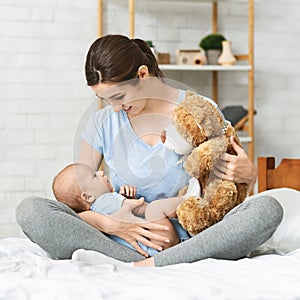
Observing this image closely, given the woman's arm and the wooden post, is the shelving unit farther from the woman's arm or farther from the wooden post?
the woman's arm

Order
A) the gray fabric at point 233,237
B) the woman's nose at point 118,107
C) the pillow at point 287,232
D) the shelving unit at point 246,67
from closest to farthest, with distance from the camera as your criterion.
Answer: the gray fabric at point 233,237, the woman's nose at point 118,107, the pillow at point 287,232, the shelving unit at point 246,67

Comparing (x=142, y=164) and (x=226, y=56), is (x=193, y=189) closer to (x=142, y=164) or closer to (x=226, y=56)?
(x=142, y=164)

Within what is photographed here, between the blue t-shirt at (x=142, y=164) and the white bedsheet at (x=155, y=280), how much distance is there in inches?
8.7

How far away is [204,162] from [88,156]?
33cm

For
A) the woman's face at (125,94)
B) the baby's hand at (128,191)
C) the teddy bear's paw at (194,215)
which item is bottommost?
the teddy bear's paw at (194,215)

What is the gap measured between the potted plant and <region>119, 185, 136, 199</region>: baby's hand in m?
1.61

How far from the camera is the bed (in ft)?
4.33

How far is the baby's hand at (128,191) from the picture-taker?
70.0 inches

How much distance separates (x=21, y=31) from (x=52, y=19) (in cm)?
16

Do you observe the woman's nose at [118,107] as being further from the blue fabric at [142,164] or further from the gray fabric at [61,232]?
the gray fabric at [61,232]

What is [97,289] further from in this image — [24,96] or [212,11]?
[212,11]

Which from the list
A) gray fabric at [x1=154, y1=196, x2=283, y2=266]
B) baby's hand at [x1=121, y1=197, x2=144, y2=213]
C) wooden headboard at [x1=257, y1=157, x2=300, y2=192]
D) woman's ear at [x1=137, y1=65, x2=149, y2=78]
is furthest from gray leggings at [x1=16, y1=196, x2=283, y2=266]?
wooden headboard at [x1=257, y1=157, x2=300, y2=192]

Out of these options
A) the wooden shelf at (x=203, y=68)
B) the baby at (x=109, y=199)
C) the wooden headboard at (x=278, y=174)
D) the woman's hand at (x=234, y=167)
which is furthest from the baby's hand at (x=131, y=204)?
the wooden shelf at (x=203, y=68)

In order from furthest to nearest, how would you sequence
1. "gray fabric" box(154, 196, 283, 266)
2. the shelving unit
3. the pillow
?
the shelving unit
the pillow
"gray fabric" box(154, 196, 283, 266)
